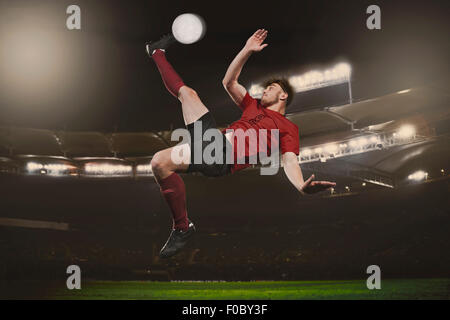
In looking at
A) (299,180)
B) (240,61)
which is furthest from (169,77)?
(299,180)

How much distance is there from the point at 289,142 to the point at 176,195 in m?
1.18

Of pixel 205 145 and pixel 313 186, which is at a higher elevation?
pixel 205 145

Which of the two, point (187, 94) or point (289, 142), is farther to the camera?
point (289, 142)

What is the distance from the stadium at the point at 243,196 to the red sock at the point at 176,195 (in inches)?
316

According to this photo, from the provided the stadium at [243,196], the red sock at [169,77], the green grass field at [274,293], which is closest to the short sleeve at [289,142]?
the red sock at [169,77]

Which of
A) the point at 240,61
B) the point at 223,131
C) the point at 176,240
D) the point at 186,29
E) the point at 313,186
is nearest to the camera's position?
the point at 313,186

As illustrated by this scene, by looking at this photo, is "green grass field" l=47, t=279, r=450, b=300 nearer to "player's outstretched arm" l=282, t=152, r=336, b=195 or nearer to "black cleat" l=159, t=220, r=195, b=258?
"black cleat" l=159, t=220, r=195, b=258

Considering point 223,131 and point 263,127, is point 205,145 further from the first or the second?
point 263,127

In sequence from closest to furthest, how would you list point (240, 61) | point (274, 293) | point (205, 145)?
point (205, 145) → point (240, 61) → point (274, 293)

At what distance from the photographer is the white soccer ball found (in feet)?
13.7

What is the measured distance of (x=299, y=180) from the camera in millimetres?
3803

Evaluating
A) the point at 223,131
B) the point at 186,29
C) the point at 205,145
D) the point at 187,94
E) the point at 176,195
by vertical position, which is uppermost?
the point at 186,29
